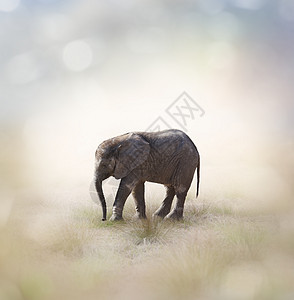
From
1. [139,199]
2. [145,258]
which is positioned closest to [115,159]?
[139,199]

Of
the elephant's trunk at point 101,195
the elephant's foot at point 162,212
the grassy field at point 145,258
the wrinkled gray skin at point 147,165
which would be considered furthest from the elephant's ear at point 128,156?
the elephant's foot at point 162,212

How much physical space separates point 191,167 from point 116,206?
1.04 metres

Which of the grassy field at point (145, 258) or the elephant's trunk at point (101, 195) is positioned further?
the elephant's trunk at point (101, 195)

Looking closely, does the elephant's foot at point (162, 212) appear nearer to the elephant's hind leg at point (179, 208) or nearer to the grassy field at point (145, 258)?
the elephant's hind leg at point (179, 208)

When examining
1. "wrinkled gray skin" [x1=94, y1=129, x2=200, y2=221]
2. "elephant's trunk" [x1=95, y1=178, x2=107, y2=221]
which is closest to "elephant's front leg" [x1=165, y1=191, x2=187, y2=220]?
"wrinkled gray skin" [x1=94, y1=129, x2=200, y2=221]

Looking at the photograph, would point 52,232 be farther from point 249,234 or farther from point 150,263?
point 249,234

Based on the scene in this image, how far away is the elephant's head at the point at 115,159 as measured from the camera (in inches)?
194

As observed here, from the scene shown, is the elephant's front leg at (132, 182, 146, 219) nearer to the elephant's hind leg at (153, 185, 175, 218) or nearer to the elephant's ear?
the elephant's hind leg at (153, 185, 175, 218)

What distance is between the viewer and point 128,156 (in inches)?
194

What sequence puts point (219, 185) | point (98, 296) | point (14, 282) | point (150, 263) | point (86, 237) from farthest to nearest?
1. point (219, 185)
2. point (86, 237)
3. point (150, 263)
4. point (14, 282)
5. point (98, 296)

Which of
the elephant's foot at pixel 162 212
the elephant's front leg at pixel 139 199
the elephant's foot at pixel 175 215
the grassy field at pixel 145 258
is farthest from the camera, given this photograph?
the elephant's foot at pixel 162 212

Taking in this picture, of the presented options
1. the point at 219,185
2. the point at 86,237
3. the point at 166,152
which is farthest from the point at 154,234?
the point at 219,185

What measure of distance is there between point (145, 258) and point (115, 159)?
1.61 m

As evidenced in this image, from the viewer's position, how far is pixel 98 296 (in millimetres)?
2834
